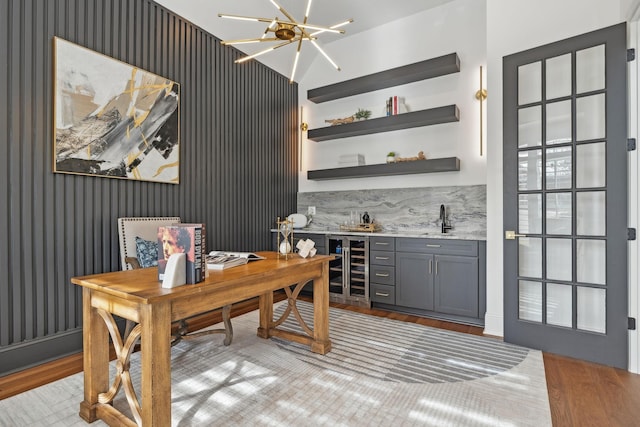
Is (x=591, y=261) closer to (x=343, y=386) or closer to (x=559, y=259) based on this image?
(x=559, y=259)

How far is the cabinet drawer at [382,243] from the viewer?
386 cm

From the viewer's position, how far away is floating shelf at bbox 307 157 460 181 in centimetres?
389

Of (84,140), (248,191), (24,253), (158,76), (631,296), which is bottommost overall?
(631,296)

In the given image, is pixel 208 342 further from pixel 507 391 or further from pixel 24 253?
pixel 507 391

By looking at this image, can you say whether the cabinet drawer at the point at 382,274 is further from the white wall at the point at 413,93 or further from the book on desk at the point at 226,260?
Answer: the book on desk at the point at 226,260

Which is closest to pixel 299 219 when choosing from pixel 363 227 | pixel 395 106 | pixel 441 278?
pixel 363 227

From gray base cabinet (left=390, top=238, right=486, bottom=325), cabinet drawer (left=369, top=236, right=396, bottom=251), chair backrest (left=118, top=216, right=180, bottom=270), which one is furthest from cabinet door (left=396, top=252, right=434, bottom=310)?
chair backrest (left=118, top=216, right=180, bottom=270)

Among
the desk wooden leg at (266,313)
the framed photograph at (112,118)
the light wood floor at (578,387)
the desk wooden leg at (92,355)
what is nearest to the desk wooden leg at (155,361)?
the desk wooden leg at (92,355)

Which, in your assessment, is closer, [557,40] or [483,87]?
[557,40]

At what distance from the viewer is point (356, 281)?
4121 mm

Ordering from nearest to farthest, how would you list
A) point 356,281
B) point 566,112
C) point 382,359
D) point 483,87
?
1. point 382,359
2. point 566,112
3. point 483,87
4. point 356,281

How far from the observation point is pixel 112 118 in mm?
2881

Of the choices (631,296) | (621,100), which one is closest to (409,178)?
(621,100)

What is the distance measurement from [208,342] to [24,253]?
5.02 ft
